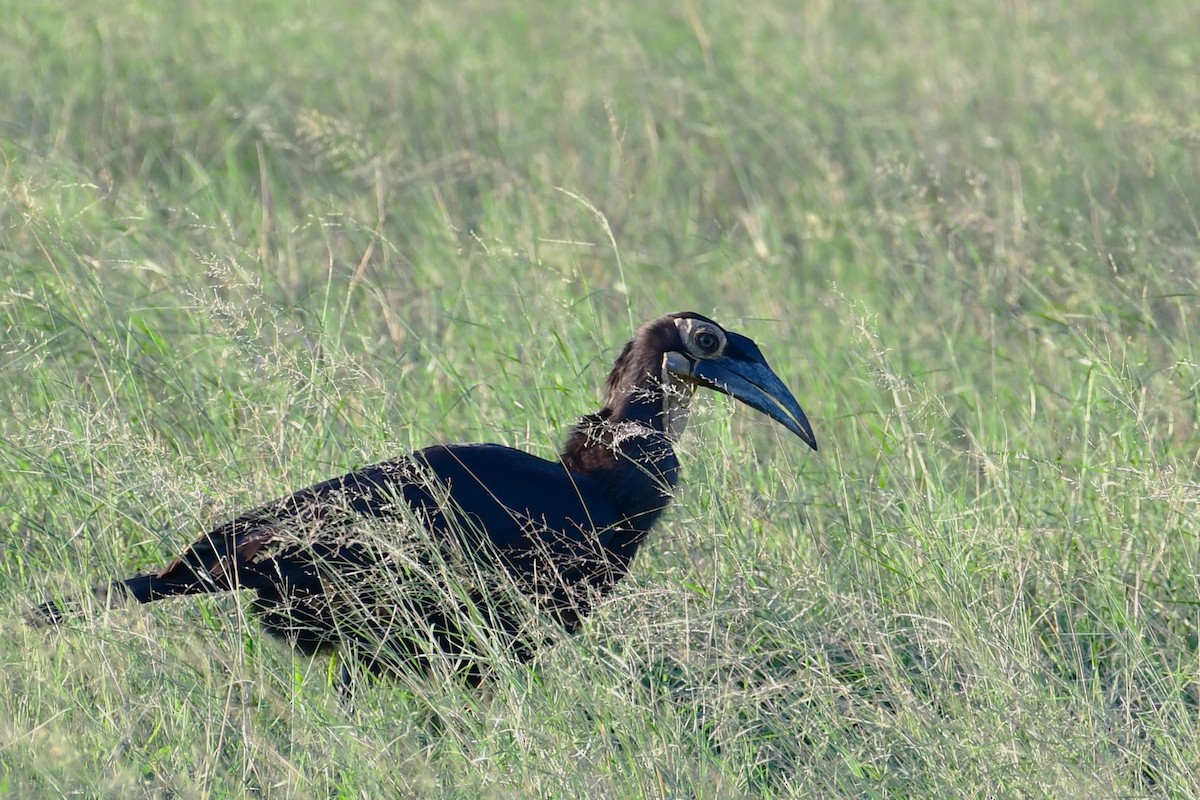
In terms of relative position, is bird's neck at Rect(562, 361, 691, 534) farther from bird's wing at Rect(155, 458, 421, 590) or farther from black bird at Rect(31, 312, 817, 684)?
bird's wing at Rect(155, 458, 421, 590)

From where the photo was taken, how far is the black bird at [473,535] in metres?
3.29

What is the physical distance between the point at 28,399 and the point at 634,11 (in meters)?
4.31

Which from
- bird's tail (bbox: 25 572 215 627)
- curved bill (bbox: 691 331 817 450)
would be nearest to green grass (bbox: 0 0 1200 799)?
bird's tail (bbox: 25 572 215 627)

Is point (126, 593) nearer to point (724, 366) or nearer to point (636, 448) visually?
point (636, 448)

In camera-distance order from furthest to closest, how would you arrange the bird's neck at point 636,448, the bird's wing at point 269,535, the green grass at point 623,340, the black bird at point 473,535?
the bird's neck at point 636,448, the bird's wing at point 269,535, the black bird at point 473,535, the green grass at point 623,340

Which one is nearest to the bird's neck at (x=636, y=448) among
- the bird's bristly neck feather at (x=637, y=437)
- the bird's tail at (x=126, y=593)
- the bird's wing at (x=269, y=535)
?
the bird's bristly neck feather at (x=637, y=437)

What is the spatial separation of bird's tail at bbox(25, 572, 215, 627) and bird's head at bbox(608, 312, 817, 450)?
1.07 m

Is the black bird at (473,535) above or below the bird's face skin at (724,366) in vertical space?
below

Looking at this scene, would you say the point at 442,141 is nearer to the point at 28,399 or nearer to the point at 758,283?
the point at 758,283

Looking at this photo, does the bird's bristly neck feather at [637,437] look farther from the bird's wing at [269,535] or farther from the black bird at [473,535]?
the bird's wing at [269,535]

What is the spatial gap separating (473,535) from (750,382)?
Answer: 75 cm

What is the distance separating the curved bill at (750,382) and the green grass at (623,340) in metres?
0.16

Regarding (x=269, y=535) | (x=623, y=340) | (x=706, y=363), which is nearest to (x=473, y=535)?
(x=269, y=535)

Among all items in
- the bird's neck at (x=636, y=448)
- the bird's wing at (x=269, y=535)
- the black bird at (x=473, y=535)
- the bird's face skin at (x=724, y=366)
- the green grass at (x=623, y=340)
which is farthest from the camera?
the bird's face skin at (x=724, y=366)
